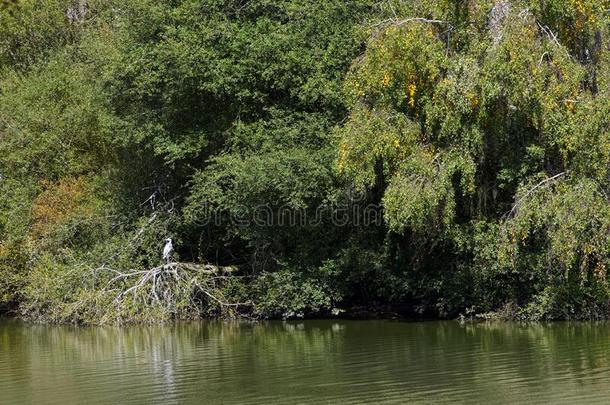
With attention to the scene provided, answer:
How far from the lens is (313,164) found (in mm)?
24250

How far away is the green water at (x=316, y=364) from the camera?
48.4 ft

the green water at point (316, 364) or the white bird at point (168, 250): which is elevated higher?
the white bird at point (168, 250)

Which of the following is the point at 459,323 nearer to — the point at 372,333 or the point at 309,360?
the point at 372,333

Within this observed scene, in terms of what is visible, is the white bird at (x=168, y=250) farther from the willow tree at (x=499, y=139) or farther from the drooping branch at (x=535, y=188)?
the drooping branch at (x=535, y=188)

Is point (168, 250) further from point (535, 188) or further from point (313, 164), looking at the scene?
point (535, 188)

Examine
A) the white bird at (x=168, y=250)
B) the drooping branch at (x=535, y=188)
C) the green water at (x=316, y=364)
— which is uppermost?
the drooping branch at (x=535, y=188)

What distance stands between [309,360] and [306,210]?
7196 millimetres

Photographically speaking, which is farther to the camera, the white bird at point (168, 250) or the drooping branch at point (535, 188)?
the white bird at point (168, 250)

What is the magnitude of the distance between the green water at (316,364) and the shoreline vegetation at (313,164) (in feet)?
4.23

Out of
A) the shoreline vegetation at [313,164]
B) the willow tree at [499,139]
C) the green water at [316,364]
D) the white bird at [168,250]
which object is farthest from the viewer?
the white bird at [168,250]

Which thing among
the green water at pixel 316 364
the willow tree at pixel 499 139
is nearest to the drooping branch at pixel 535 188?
the willow tree at pixel 499 139

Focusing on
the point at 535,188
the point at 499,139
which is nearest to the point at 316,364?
the point at 535,188

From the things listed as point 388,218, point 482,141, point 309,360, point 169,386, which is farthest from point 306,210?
point 169,386

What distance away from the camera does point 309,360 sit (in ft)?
61.1
